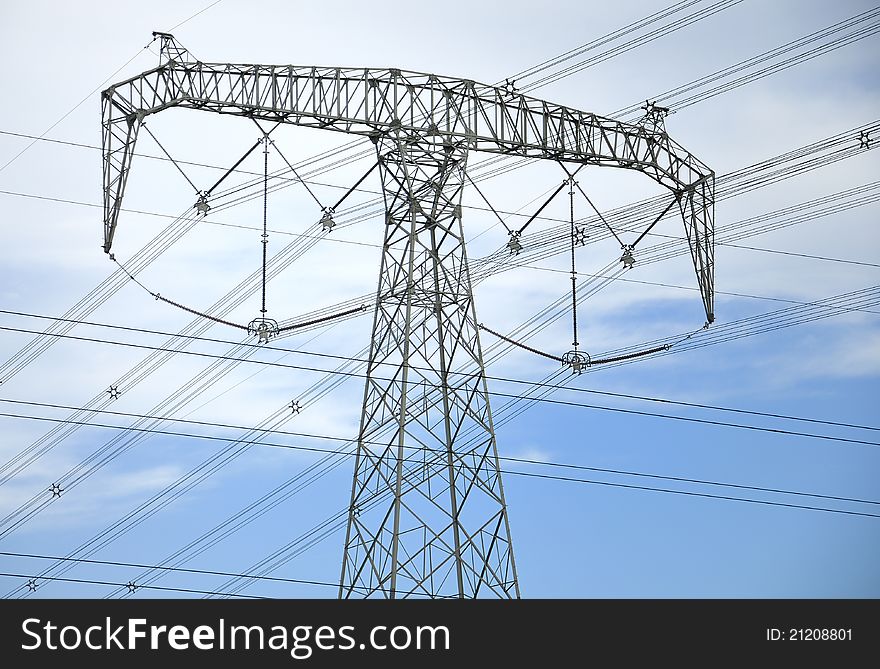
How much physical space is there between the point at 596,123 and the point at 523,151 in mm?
2793

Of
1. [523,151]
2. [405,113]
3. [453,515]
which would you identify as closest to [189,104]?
[405,113]

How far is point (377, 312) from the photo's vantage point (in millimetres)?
39406

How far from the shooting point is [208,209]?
43.6 meters

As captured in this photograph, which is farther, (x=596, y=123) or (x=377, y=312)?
(x=596, y=123)
